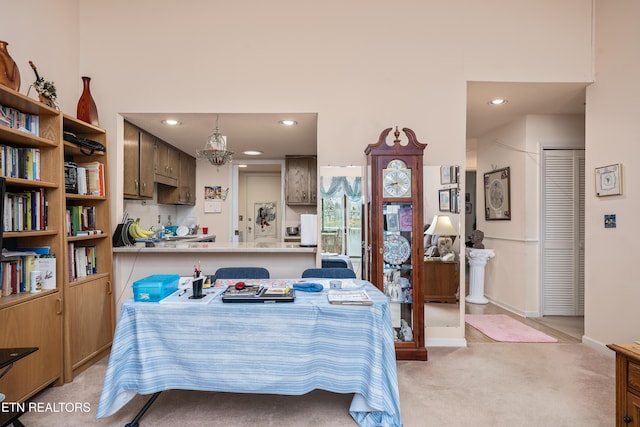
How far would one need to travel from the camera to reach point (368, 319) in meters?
1.87

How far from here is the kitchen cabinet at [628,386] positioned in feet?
4.95

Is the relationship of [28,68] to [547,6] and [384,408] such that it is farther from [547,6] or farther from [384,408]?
[547,6]

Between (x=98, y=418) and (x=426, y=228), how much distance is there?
2757mm

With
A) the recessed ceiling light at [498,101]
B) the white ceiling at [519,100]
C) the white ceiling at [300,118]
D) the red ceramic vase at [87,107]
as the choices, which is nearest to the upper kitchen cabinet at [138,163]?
the white ceiling at [300,118]

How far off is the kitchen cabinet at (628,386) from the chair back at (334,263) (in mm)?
2081

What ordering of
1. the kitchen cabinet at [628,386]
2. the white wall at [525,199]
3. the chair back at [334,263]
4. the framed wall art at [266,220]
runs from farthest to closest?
1. the framed wall art at [266,220]
2. the white wall at [525,199]
3. the chair back at [334,263]
4. the kitchen cabinet at [628,386]

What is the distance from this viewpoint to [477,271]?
4922mm

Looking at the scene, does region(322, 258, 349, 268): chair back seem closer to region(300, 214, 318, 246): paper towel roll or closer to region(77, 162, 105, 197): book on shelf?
region(300, 214, 318, 246): paper towel roll

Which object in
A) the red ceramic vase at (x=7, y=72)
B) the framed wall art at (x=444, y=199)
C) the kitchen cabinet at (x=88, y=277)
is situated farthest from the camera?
the framed wall art at (x=444, y=199)

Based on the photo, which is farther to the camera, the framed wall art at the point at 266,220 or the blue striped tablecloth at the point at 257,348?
the framed wall art at the point at 266,220

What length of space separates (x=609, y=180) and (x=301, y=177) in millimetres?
3912

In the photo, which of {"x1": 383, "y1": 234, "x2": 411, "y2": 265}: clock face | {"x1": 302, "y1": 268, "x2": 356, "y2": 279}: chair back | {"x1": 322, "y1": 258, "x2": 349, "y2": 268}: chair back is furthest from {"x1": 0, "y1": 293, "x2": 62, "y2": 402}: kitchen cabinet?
{"x1": 383, "y1": 234, "x2": 411, "y2": 265}: clock face

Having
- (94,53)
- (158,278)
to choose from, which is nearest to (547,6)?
(158,278)

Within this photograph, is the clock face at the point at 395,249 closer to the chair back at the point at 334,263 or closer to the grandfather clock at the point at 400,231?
the grandfather clock at the point at 400,231
